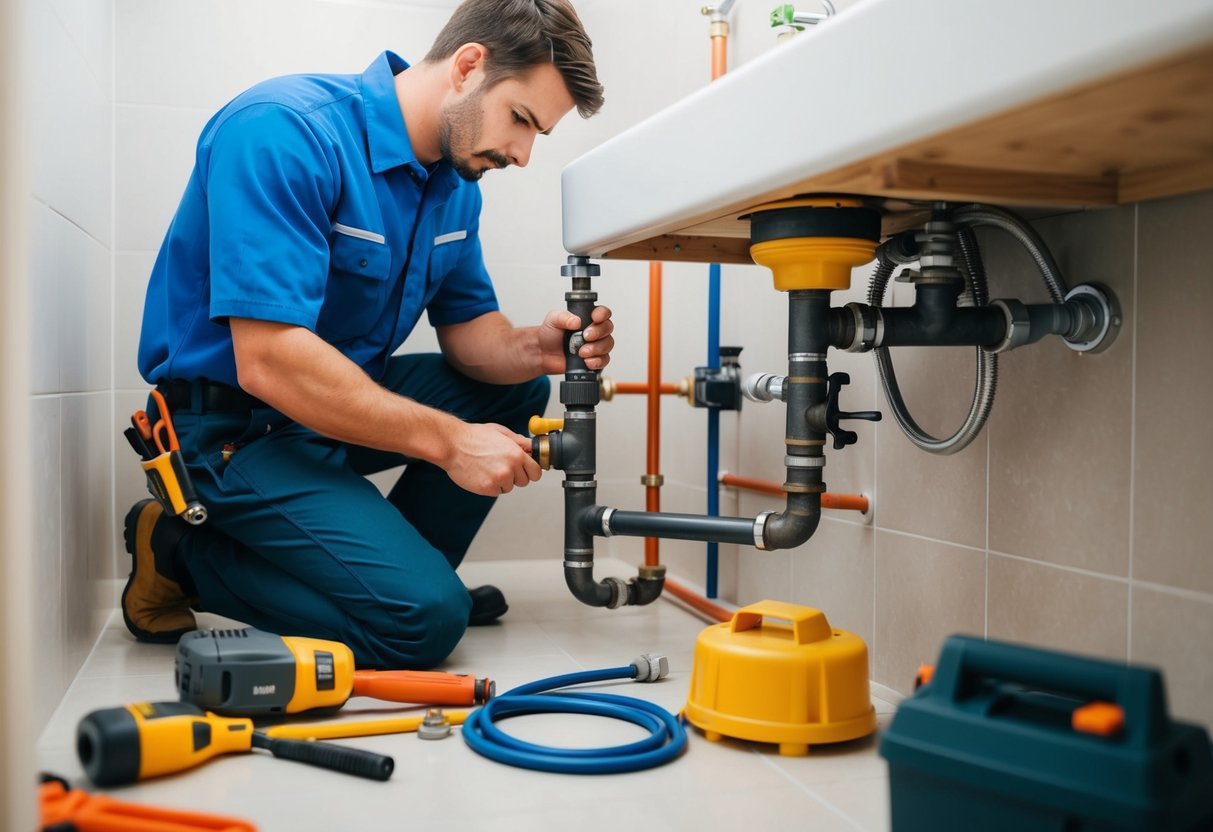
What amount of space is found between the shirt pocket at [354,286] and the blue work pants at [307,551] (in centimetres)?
15

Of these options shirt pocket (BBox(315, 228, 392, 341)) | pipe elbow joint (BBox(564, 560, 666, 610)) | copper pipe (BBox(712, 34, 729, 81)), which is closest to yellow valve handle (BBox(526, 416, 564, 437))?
pipe elbow joint (BBox(564, 560, 666, 610))

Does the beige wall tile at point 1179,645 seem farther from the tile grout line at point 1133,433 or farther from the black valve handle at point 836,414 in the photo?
the black valve handle at point 836,414

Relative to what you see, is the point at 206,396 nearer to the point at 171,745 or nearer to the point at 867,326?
the point at 171,745

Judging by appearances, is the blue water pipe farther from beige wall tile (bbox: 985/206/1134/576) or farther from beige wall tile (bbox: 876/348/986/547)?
beige wall tile (bbox: 985/206/1134/576)

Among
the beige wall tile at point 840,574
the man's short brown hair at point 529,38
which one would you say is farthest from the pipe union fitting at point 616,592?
the man's short brown hair at point 529,38

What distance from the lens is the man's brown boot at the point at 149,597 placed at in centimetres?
149

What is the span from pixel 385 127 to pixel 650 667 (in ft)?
2.67

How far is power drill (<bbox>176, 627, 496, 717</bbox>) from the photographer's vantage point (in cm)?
105

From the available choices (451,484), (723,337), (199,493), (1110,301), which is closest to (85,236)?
(199,493)

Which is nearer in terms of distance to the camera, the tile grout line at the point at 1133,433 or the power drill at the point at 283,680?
the tile grout line at the point at 1133,433

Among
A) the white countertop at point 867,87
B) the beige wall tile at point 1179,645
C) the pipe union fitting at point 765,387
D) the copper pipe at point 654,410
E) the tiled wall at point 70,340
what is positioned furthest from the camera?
the copper pipe at point 654,410

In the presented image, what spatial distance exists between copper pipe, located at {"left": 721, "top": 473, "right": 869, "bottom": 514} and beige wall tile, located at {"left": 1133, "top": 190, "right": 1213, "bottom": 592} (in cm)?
43

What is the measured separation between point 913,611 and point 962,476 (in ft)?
0.60

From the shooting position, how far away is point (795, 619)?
3.40 feet
